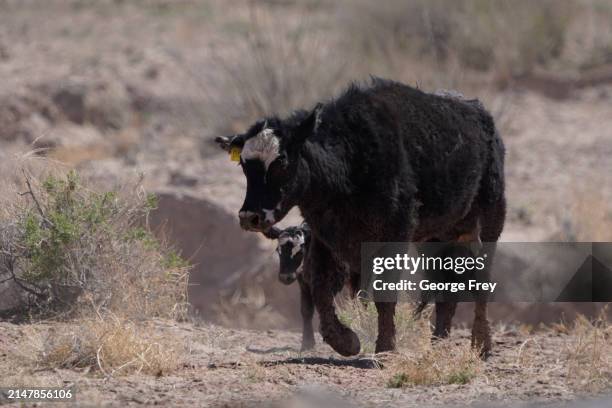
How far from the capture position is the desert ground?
8312 millimetres

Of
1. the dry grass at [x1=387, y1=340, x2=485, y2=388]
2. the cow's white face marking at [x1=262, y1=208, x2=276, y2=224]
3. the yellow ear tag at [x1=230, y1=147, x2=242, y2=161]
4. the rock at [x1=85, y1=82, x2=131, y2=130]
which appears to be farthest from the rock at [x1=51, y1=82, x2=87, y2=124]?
the dry grass at [x1=387, y1=340, x2=485, y2=388]

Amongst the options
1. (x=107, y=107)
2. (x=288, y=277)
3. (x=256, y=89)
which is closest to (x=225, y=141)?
(x=288, y=277)

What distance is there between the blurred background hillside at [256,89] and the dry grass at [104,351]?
4.69 metres

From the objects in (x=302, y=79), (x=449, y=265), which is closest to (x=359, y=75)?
(x=302, y=79)

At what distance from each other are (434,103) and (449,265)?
167 centimetres

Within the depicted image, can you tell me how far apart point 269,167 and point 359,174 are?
833 millimetres

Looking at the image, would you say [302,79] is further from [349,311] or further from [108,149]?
[349,311]

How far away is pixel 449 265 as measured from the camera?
10516 millimetres

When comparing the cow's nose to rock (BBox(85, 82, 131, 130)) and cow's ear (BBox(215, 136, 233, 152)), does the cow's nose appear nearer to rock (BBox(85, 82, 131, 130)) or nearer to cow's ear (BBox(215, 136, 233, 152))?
cow's ear (BBox(215, 136, 233, 152))

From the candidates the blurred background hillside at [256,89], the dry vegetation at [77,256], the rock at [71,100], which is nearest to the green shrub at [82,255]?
the dry vegetation at [77,256]

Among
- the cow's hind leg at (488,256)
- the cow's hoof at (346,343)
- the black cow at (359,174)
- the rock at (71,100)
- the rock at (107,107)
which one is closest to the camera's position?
the black cow at (359,174)

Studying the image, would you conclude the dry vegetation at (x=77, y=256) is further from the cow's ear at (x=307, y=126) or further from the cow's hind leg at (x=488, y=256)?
the cow's hind leg at (x=488, y=256)

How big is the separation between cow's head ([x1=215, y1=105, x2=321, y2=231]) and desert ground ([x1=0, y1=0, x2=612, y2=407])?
113 cm

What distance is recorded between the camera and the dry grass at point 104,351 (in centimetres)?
845
